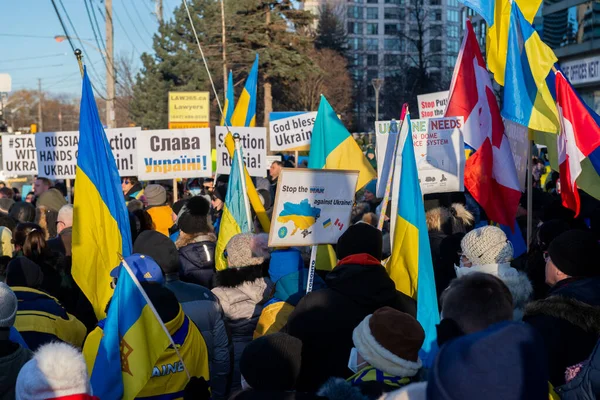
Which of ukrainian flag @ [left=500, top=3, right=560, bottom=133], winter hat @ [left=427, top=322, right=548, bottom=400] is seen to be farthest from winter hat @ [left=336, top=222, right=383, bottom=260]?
ukrainian flag @ [left=500, top=3, right=560, bottom=133]

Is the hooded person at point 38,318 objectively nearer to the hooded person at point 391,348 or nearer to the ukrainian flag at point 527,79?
the hooded person at point 391,348

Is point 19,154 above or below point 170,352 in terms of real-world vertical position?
above

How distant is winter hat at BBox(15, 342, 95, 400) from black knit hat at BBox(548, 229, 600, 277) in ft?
8.34

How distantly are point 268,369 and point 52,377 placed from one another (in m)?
0.82

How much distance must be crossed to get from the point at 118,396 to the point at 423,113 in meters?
8.77

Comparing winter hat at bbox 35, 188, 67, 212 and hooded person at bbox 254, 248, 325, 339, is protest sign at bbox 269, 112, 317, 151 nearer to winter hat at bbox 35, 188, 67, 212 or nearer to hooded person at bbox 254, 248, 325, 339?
winter hat at bbox 35, 188, 67, 212

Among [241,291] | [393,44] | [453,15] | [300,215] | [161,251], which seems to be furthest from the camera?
[453,15]

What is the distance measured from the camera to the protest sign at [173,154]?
11.3m

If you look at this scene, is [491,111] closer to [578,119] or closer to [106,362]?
[578,119]

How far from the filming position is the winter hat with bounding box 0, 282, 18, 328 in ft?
11.7

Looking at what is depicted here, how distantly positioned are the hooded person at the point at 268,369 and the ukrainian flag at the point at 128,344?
762mm

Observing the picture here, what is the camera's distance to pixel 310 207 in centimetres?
570

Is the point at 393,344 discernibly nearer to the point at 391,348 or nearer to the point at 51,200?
the point at 391,348

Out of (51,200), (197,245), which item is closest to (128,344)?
(197,245)
